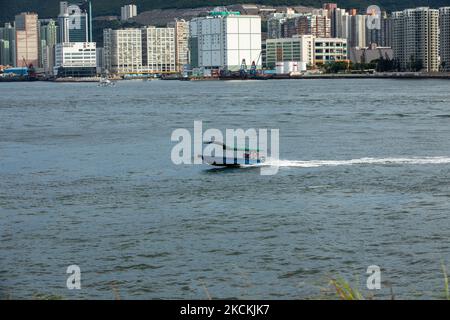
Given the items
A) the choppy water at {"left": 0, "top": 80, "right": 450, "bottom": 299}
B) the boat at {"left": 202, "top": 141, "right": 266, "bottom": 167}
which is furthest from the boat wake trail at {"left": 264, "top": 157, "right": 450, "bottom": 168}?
the boat at {"left": 202, "top": 141, "right": 266, "bottom": 167}

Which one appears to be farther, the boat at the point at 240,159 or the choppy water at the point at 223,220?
the boat at the point at 240,159

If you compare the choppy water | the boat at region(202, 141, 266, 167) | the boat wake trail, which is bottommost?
the choppy water

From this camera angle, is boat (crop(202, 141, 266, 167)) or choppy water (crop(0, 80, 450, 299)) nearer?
choppy water (crop(0, 80, 450, 299))

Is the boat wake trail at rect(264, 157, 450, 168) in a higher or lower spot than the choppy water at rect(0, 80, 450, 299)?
higher

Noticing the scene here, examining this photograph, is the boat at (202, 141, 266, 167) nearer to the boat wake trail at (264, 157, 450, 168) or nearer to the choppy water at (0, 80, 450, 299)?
the boat wake trail at (264, 157, 450, 168)

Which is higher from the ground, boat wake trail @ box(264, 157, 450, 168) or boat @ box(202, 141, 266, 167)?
boat @ box(202, 141, 266, 167)

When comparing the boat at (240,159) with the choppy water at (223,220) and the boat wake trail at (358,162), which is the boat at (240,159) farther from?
the choppy water at (223,220)

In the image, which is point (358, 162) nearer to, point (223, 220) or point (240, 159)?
point (240, 159)

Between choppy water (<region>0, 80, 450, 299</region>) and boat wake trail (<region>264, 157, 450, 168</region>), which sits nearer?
choppy water (<region>0, 80, 450, 299</region>)

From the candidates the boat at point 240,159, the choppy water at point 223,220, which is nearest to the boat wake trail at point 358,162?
the choppy water at point 223,220

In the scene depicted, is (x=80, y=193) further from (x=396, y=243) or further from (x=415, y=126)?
(x=415, y=126)
